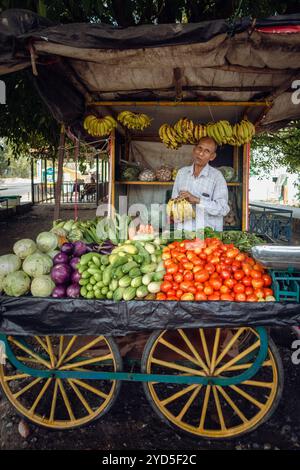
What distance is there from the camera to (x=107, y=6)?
17.0 ft

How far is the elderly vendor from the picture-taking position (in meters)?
3.66

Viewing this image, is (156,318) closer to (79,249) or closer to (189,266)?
(189,266)

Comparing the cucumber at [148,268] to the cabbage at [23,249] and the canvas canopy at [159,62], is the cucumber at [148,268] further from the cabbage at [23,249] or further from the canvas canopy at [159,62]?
the canvas canopy at [159,62]

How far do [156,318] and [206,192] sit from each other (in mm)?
2115

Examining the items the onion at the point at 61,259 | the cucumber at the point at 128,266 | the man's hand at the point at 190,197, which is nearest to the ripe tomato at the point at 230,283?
the cucumber at the point at 128,266

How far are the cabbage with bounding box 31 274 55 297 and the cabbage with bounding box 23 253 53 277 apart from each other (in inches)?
2.9

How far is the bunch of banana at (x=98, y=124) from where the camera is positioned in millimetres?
4457

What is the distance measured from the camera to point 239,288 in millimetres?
2193

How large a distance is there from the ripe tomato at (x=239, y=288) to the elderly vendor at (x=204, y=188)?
59.5 inches

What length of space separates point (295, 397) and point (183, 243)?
63.1 inches

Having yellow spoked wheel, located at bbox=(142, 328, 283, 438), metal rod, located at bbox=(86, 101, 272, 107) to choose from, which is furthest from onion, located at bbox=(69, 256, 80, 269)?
metal rod, located at bbox=(86, 101, 272, 107)

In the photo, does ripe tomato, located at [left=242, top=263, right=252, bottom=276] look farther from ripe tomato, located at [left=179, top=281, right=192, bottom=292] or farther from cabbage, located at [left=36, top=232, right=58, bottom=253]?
cabbage, located at [left=36, top=232, right=58, bottom=253]

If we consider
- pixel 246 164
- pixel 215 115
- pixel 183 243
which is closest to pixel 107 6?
pixel 215 115

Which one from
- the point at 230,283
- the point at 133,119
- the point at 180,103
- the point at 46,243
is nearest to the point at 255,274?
the point at 230,283
